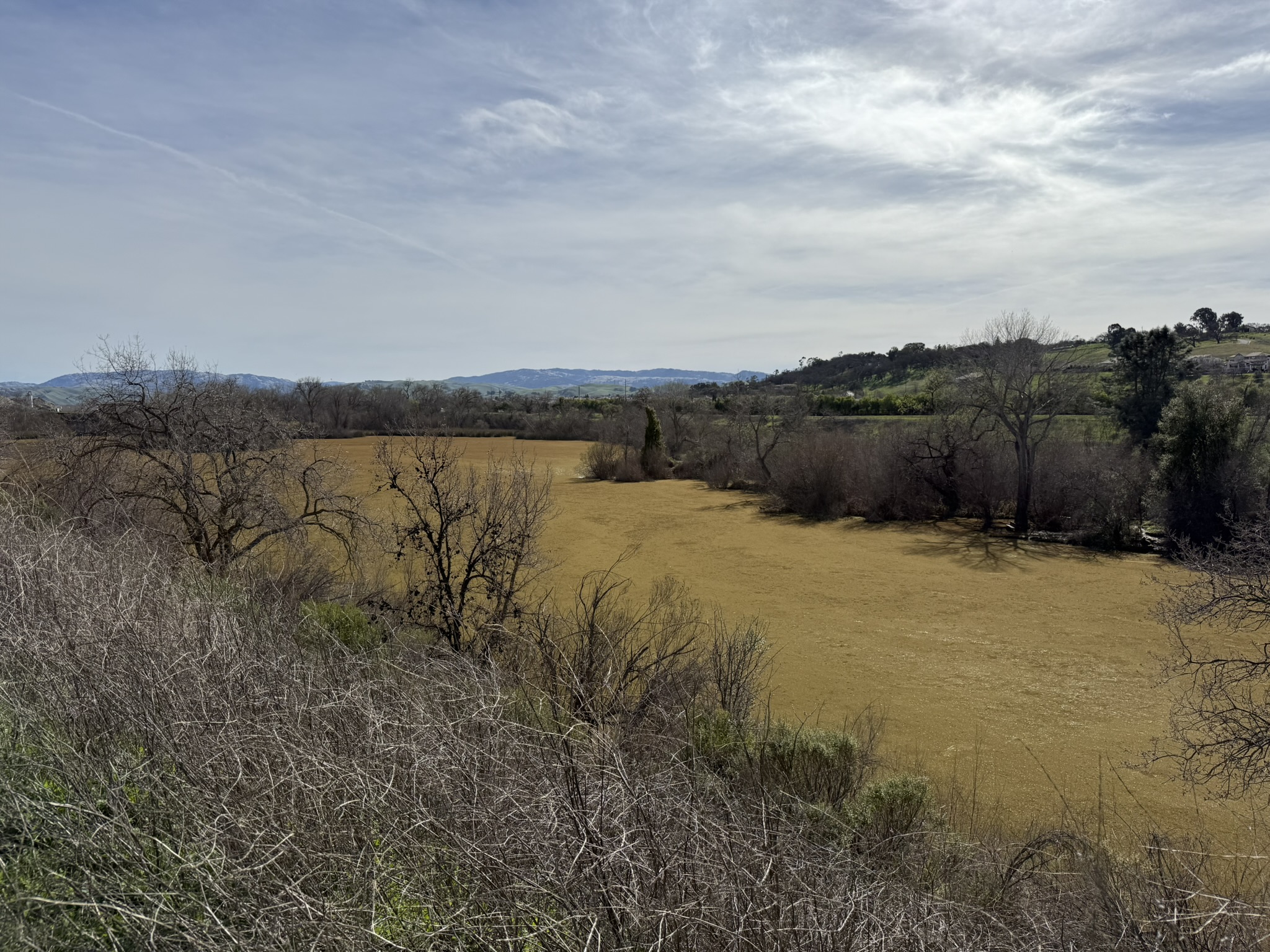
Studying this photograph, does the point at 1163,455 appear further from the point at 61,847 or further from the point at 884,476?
the point at 61,847

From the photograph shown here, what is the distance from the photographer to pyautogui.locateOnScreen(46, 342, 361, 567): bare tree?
424 inches

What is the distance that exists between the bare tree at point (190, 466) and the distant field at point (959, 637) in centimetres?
262

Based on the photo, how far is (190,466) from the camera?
35.0 ft

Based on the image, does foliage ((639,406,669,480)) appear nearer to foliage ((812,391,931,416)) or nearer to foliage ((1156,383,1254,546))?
foliage ((812,391,931,416))

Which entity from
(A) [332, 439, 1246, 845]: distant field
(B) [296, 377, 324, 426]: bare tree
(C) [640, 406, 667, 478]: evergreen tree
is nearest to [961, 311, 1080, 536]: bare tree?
(A) [332, 439, 1246, 845]: distant field

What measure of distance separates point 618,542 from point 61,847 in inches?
752

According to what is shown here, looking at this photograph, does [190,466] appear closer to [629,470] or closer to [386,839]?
[386,839]

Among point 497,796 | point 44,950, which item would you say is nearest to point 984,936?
point 497,796

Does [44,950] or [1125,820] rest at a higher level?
[44,950]

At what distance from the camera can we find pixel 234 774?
302 centimetres

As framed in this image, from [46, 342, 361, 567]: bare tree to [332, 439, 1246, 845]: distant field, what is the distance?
2.62m

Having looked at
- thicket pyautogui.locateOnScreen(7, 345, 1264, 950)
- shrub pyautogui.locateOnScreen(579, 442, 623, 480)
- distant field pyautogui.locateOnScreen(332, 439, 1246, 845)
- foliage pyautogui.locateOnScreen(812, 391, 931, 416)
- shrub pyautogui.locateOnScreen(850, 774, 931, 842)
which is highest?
foliage pyautogui.locateOnScreen(812, 391, 931, 416)

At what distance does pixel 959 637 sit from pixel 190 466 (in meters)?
12.6

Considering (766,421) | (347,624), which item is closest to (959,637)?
(347,624)
